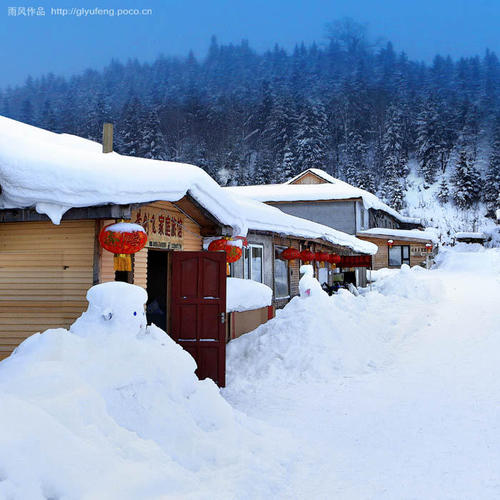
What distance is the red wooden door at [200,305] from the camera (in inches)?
329

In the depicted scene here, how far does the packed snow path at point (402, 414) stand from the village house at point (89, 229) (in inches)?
67.5

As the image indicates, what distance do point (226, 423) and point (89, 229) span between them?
13.6 ft

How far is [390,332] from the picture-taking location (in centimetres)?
1259

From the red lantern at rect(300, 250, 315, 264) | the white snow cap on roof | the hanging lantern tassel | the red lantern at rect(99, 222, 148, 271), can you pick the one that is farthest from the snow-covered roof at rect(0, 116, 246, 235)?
the white snow cap on roof

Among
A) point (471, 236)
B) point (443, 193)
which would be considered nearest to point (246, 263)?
point (471, 236)

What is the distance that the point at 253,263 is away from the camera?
49.0 ft

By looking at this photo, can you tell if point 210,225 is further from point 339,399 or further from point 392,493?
point 392,493

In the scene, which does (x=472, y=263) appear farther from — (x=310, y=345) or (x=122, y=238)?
(x=122, y=238)

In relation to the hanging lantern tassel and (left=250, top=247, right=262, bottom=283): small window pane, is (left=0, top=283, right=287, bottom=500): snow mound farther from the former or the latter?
(left=250, top=247, right=262, bottom=283): small window pane

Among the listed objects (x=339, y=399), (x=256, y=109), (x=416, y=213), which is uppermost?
(x=256, y=109)

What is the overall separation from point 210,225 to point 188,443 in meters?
6.43

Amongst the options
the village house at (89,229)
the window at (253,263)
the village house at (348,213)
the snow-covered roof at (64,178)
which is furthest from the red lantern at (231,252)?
the village house at (348,213)

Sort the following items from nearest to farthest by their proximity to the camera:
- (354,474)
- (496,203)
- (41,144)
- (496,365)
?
(354,474) → (41,144) → (496,365) → (496,203)

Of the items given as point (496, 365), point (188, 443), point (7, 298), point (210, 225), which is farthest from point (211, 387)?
point (496, 365)
